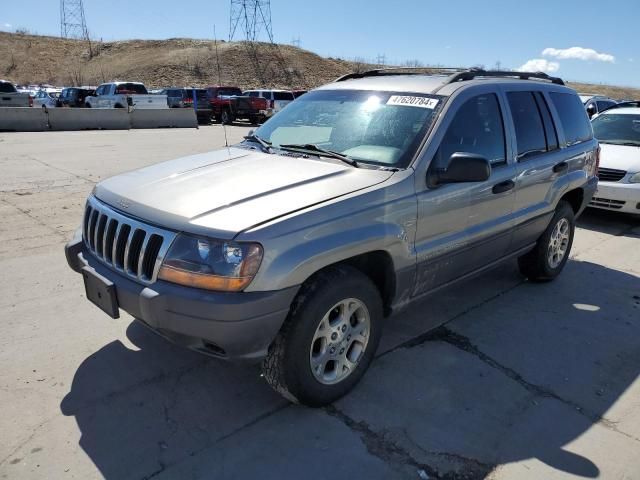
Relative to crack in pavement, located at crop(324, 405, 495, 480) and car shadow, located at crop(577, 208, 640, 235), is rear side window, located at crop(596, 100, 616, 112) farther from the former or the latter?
crack in pavement, located at crop(324, 405, 495, 480)

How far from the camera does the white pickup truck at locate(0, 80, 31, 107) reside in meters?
22.0

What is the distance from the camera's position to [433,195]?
129 inches

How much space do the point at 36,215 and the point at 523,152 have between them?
238 inches

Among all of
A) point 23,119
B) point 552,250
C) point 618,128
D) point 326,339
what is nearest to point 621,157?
point 618,128

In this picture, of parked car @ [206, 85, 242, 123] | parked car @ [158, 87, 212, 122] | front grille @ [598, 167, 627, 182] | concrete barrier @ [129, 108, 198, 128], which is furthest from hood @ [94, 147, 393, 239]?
parked car @ [158, 87, 212, 122]

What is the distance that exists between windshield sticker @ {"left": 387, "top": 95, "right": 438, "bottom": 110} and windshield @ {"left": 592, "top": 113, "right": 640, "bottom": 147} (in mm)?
6341

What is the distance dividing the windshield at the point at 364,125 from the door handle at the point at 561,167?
1.71 metres

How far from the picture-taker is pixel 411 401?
122 inches

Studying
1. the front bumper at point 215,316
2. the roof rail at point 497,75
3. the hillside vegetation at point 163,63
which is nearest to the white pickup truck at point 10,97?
the roof rail at point 497,75

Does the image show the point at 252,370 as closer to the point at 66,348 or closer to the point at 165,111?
the point at 66,348

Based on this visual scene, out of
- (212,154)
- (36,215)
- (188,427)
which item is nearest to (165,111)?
(36,215)

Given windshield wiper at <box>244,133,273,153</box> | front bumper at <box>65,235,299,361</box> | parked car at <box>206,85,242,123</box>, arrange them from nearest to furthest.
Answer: front bumper at <box>65,235,299,361</box> → windshield wiper at <box>244,133,273,153</box> → parked car at <box>206,85,242,123</box>

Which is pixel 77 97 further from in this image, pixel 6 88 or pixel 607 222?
pixel 607 222

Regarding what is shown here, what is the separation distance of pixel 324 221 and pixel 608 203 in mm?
6390
